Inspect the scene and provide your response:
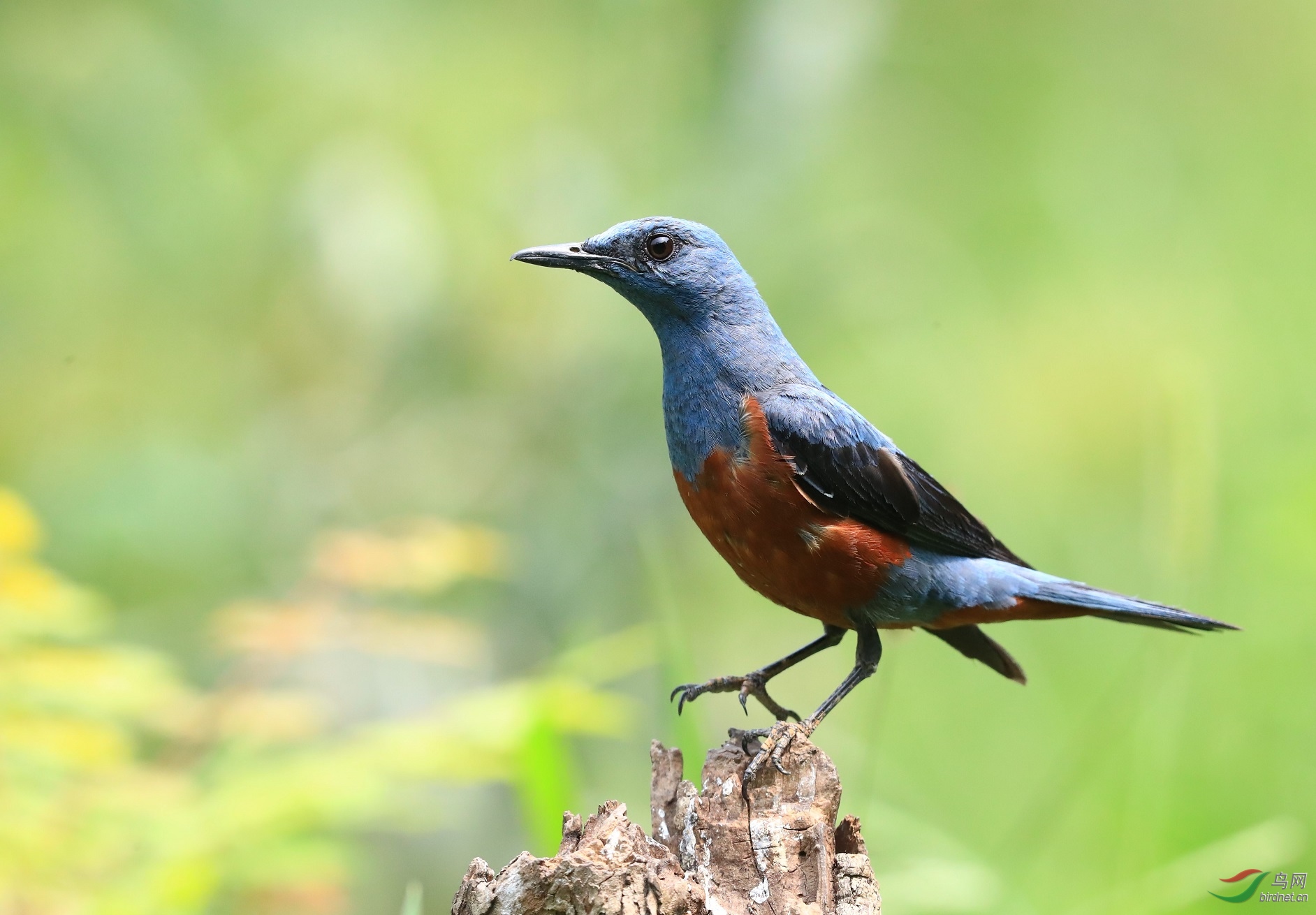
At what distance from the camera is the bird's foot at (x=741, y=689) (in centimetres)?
343

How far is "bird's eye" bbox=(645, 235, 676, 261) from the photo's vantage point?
3559 millimetres

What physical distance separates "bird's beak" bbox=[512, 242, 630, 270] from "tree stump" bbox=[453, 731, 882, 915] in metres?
1.43

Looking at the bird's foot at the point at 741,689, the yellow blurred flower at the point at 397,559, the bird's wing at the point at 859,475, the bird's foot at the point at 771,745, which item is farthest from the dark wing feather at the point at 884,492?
the yellow blurred flower at the point at 397,559

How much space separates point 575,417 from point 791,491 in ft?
7.55

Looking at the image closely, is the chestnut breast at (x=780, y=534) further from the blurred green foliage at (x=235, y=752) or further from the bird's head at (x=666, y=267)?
the blurred green foliage at (x=235, y=752)

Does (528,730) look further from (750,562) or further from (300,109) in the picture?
(300,109)

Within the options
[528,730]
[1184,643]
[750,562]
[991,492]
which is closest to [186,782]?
[528,730]

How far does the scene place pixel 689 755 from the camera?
3.46 metres

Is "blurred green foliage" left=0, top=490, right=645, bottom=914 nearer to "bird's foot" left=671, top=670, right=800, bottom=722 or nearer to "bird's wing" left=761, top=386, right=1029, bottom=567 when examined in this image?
"bird's foot" left=671, top=670, right=800, bottom=722

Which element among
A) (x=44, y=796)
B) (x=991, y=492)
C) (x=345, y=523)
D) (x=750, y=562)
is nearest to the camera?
(x=750, y=562)

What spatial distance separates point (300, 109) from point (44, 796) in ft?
18.2

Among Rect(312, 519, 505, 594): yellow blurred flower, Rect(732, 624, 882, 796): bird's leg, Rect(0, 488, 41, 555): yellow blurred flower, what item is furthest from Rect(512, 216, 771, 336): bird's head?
Answer: Rect(0, 488, 41, 555): yellow blurred flower
